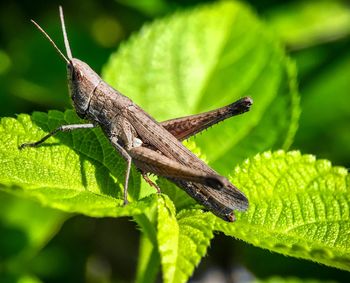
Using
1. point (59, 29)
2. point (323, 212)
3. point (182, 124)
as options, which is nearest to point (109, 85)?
point (182, 124)

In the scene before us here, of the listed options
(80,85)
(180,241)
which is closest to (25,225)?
(80,85)

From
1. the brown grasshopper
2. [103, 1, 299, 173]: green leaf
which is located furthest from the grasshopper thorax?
[103, 1, 299, 173]: green leaf

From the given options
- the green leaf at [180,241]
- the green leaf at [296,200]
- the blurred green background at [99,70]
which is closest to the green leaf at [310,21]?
the blurred green background at [99,70]

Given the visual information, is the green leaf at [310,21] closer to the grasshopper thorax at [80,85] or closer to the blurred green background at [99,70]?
the blurred green background at [99,70]

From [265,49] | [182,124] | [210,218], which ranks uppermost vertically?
[265,49]

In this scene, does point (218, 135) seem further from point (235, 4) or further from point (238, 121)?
point (235, 4)

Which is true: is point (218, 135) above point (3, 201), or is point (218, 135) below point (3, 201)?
above

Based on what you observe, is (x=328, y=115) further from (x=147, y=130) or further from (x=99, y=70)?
(x=147, y=130)

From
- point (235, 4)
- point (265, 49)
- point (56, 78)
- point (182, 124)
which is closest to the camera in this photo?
point (182, 124)
